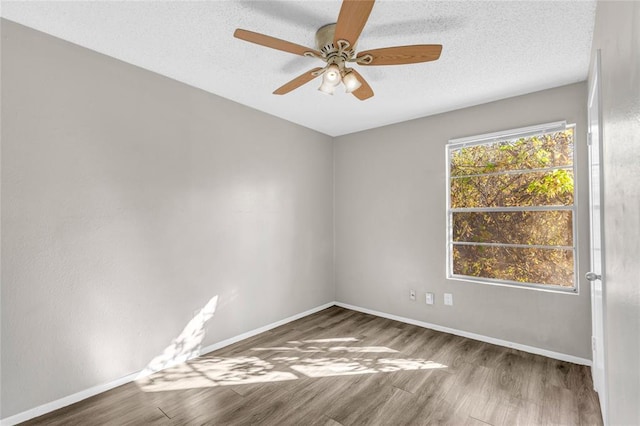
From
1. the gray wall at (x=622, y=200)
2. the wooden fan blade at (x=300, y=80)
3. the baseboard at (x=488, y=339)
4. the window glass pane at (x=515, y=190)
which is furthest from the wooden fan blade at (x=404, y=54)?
the baseboard at (x=488, y=339)

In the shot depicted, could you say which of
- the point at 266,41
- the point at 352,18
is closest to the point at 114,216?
the point at 266,41

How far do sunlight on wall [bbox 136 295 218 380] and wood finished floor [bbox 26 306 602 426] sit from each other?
0.09 metres

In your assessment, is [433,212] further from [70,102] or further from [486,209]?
[70,102]

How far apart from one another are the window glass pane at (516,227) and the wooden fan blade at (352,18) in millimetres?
2442

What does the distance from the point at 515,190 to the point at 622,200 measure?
2.12 meters

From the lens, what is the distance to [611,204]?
4.38ft

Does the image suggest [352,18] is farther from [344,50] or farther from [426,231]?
[426,231]

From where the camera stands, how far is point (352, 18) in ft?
4.72

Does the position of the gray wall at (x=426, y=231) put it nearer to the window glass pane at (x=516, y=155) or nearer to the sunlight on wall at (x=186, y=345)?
the window glass pane at (x=516, y=155)

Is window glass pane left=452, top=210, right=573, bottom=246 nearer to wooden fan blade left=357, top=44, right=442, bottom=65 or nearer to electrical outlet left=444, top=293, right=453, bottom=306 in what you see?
electrical outlet left=444, top=293, right=453, bottom=306

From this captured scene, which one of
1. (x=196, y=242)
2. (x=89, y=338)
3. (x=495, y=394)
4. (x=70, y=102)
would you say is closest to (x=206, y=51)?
(x=70, y=102)

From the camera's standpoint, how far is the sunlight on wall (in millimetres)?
2506

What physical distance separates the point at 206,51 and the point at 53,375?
98.4 inches

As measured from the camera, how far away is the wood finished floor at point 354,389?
6.41ft
